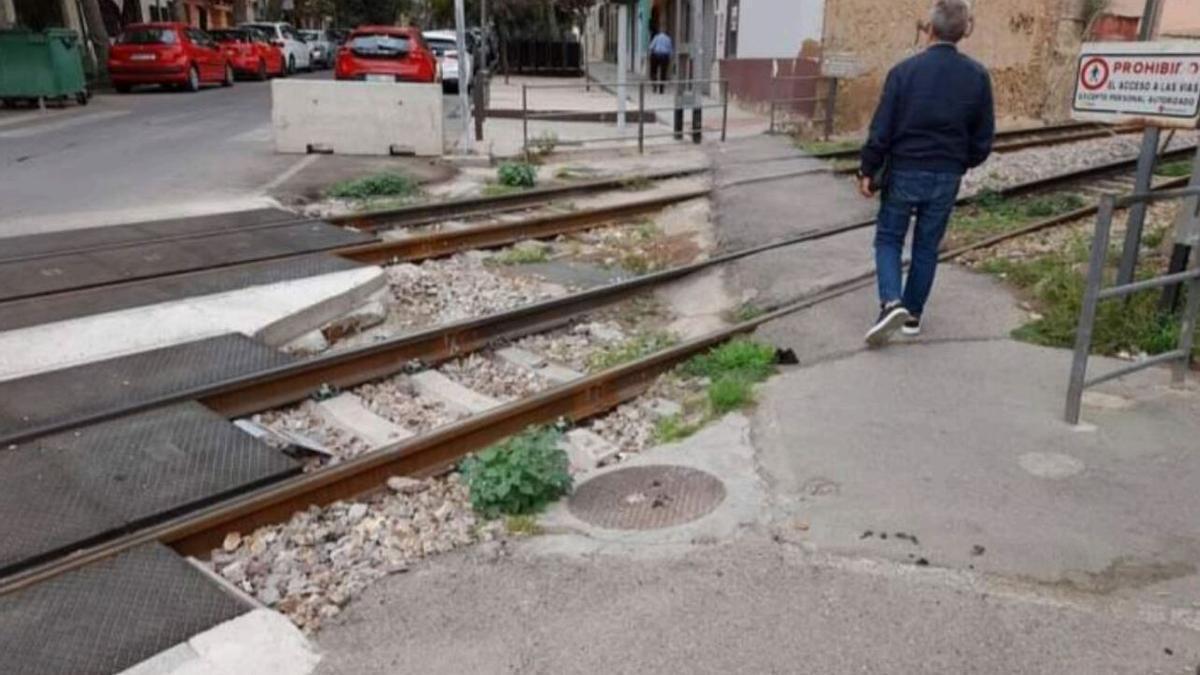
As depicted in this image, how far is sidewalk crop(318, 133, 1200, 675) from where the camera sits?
9.76 ft

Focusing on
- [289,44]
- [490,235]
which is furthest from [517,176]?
[289,44]

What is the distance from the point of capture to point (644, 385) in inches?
225

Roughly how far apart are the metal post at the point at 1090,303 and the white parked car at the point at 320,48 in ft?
136

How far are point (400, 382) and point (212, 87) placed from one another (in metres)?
27.3

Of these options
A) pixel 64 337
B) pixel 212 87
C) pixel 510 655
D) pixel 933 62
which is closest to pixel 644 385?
pixel 933 62

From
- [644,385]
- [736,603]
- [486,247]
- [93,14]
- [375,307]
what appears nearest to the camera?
[736,603]

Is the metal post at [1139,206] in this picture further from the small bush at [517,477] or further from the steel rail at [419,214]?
the steel rail at [419,214]

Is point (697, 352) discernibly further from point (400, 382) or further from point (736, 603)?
point (736, 603)

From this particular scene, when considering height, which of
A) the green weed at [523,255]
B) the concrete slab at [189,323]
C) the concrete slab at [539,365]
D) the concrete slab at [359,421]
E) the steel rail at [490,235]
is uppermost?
the concrete slab at [189,323]

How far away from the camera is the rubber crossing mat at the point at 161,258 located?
709cm

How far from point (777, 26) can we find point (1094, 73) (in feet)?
54.7

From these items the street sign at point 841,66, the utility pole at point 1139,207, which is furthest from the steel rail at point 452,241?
the street sign at point 841,66

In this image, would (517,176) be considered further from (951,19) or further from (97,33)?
(97,33)

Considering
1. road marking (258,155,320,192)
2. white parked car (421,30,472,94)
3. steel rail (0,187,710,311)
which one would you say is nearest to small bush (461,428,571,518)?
steel rail (0,187,710,311)
